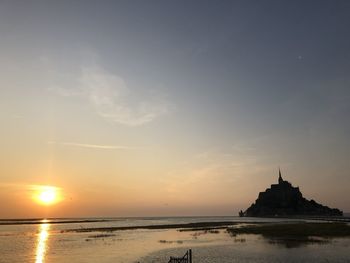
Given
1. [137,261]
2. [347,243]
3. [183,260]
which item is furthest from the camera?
[347,243]

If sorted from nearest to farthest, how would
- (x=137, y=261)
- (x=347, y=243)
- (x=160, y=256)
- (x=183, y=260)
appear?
(x=183, y=260) < (x=137, y=261) < (x=160, y=256) < (x=347, y=243)

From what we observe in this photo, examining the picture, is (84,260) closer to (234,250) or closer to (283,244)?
(234,250)

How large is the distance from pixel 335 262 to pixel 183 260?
694 inches

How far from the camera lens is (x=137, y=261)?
4697cm

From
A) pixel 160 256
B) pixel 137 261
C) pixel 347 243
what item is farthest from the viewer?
pixel 347 243

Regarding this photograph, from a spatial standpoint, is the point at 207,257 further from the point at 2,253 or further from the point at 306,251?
the point at 2,253

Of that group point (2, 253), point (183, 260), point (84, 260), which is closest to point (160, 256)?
point (84, 260)

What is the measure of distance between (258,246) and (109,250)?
81.0 ft

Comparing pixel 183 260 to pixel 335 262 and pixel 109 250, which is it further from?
pixel 109 250

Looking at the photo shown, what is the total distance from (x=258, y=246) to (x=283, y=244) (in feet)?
15.2

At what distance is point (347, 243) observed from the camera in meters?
56.8

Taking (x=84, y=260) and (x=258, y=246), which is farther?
(x=258, y=246)

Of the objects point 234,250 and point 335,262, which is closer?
point 335,262

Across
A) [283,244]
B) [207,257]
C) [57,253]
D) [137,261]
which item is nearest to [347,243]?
[283,244]
